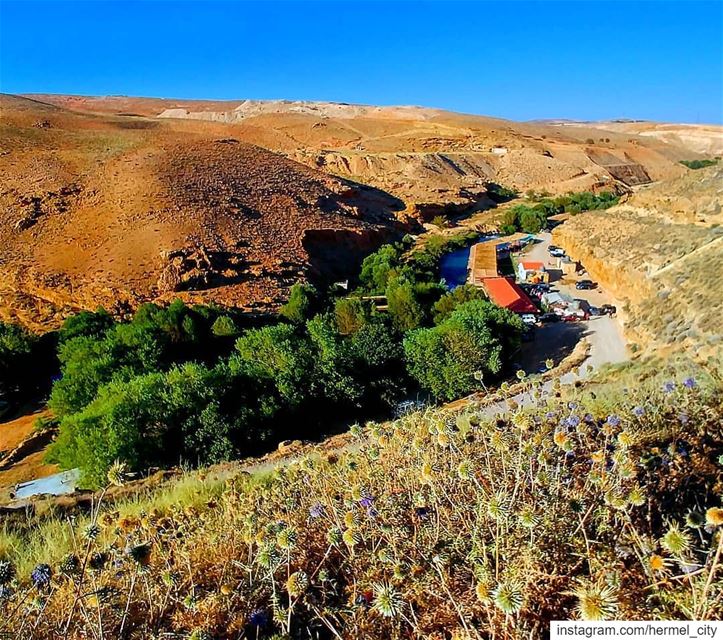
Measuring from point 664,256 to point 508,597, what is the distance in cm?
2923

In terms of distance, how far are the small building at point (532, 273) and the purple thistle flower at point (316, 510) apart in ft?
106

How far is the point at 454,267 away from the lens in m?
38.4

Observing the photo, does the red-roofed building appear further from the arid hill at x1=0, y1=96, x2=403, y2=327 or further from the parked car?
the arid hill at x1=0, y1=96, x2=403, y2=327

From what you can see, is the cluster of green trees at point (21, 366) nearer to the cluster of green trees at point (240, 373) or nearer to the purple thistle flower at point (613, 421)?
the cluster of green trees at point (240, 373)

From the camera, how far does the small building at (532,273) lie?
3366 cm

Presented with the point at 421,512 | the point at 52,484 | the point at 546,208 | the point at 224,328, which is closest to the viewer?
the point at 421,512

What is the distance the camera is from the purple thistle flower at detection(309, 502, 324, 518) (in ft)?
11.1

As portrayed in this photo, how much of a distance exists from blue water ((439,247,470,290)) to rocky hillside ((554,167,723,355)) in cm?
816

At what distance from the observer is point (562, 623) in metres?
2.25

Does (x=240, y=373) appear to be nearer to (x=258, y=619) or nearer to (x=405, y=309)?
(x=405, y=309)

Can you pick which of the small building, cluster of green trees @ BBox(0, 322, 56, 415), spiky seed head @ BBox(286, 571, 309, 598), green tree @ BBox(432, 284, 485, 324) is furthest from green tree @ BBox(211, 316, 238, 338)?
spiky seed head @ BBox(286, 571, 309, 598)

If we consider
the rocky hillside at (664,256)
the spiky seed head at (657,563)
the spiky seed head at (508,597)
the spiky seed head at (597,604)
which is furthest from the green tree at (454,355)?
the spiky seed head at (597,604)

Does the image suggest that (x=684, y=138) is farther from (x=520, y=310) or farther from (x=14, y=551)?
(x=14, y=551)

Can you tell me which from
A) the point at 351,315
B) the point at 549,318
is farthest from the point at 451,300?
the point at 549,318
